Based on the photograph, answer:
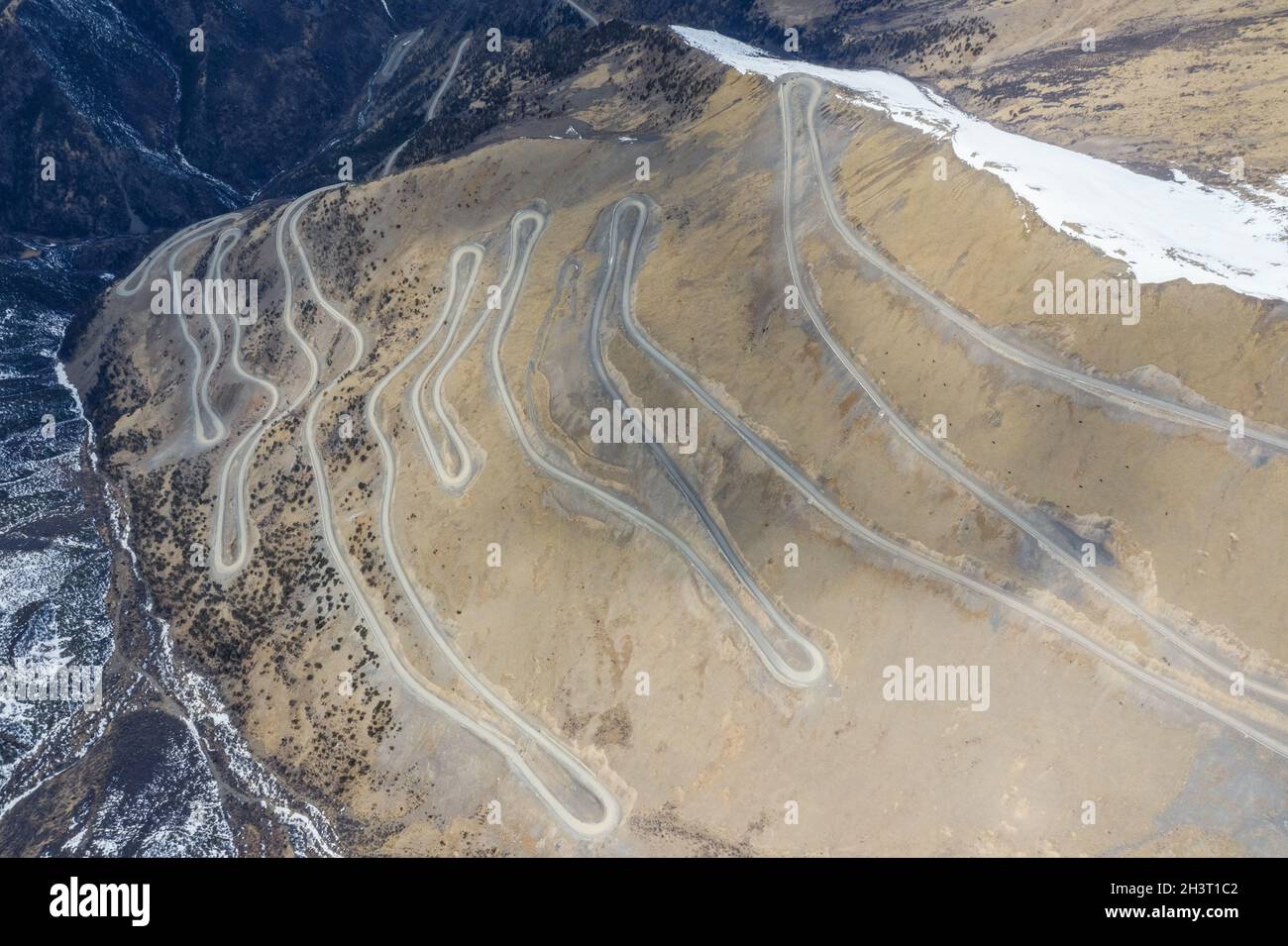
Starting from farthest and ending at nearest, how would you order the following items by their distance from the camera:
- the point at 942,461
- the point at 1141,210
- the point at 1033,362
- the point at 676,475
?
the point at 676,475
the point at 1141,210
the point at 942,461
the point at 1033,362

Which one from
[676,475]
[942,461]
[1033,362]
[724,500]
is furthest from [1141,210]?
[676,475]

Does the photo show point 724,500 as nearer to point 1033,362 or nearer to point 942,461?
point 942,461

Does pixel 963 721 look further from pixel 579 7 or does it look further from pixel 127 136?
pixel 127 136

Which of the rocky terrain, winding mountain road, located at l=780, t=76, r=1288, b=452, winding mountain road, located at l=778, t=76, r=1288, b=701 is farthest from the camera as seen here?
winding mountain road, located at l=780, t=76, r=1288, b=452

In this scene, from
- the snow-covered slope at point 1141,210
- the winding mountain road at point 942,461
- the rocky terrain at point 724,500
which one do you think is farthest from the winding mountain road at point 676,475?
the snow-covered slope at point 1141,210

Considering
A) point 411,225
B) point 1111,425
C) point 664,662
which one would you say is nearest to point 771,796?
point 664,662

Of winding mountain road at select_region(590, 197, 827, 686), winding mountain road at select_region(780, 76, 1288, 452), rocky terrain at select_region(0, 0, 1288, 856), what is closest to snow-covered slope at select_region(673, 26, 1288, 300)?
rocky terrain at select_region(0, 0, 1288, 856)

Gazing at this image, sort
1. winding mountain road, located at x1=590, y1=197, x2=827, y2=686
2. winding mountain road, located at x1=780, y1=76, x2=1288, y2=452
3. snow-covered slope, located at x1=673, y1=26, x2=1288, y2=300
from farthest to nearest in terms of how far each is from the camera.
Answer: winding mountain road, located at x1=590, y1=197, x2=827, y2=686 < snow-covered slope, located at x1=673, y1=26, x2=1288, y2=300 < winding mountain road, located at x1=780, y1=76, x2=1288, y2=452

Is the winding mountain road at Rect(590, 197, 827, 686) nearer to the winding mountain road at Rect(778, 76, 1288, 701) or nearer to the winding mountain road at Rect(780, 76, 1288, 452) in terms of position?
the winding mountain road at Rect(778, 76, 1288, 701)
